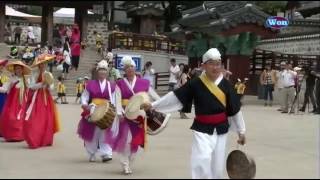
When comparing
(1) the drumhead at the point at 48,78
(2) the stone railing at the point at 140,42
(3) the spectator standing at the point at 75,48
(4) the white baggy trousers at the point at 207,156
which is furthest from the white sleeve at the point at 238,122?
(2) the stone railing at the point at 140,42

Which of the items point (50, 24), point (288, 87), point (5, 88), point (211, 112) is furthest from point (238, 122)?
point (50, 24)

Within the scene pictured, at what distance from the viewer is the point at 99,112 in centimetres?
1001

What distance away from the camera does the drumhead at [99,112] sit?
32.4 ft

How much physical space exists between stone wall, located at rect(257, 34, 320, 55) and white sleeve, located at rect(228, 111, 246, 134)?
88.3 feet

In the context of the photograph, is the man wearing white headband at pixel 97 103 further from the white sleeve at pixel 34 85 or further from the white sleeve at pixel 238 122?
the white sleeve at pixel 238 122

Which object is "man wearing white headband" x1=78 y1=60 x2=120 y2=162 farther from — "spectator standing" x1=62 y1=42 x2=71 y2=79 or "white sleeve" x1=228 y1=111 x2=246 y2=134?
"spectator standing" x1=62 y1=42 x2=71 y2=79

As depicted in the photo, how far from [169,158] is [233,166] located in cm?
341

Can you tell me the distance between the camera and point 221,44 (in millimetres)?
27766

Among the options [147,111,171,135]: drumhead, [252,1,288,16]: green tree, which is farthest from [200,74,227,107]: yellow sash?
[252,1,288,16]: green tree

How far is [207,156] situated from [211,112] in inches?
21.3

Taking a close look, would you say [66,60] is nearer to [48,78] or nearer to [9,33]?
[48,78]

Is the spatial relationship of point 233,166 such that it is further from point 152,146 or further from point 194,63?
point 194,63

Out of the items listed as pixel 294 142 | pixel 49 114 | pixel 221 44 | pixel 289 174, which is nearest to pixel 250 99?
pixel 221 44

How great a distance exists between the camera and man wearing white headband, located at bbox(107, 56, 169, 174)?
9.45m
